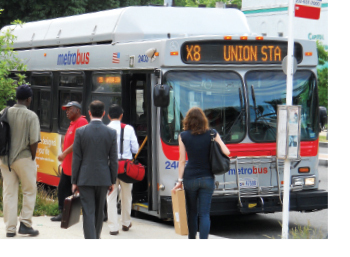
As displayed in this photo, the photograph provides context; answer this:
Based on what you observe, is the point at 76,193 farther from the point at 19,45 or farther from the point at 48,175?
the point at 19,45

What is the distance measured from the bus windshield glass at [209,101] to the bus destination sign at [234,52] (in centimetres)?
21

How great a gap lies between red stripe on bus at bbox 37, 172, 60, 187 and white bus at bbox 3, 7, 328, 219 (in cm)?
188

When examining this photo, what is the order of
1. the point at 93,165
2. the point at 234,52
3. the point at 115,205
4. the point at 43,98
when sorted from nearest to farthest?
the point at 93,165
the point at 115,205
the point at 234,52
the point at 43,98

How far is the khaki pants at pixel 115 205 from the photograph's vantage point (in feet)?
28.4

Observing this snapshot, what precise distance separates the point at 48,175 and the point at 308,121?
16.9ft

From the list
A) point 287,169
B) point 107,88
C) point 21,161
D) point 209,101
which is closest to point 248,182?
point 209,101

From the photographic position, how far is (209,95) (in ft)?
30.7

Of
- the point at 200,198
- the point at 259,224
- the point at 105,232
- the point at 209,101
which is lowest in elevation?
the point at 259,224

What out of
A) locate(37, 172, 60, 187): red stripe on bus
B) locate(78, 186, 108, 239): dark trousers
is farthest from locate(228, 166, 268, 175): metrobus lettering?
locate(37, 172, 60, 187): red stripe on bus

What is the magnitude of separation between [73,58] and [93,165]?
504cm

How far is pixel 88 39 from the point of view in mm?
11484

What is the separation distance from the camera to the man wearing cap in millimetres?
7867

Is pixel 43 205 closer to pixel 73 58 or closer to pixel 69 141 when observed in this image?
pixel 69 141

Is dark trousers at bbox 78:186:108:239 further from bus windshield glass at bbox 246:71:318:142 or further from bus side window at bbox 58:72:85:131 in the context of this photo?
bus side window at bbox 58:72:85:131
